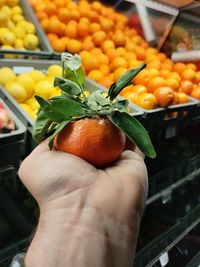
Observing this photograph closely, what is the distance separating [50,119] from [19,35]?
116 cm

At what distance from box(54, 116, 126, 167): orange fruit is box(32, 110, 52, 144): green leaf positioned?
4 centimetres

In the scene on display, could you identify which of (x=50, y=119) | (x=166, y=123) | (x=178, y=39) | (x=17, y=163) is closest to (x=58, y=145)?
(x=50, y=119)

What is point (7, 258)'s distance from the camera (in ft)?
2.87

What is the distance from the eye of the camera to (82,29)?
1796 mm

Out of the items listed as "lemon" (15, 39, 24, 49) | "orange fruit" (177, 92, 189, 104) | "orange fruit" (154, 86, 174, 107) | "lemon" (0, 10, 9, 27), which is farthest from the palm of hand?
"lemon" (0, 10, 9, 27)

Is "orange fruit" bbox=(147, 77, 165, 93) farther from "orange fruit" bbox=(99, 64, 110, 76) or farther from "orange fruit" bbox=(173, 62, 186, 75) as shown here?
"orange fruit" bbox=(173, 62, 186, 75)

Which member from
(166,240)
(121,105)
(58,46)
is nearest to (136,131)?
(121,105)

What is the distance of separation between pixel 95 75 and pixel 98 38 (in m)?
0.37

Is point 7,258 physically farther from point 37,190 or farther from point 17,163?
point 37,190

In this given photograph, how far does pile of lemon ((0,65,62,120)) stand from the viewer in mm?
1151

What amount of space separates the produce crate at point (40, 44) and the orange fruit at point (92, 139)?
38.0 inches

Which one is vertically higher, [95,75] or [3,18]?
[3,18]

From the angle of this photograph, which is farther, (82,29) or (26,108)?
(82,29)

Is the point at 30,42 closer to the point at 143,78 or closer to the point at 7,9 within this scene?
the point at 7,9
